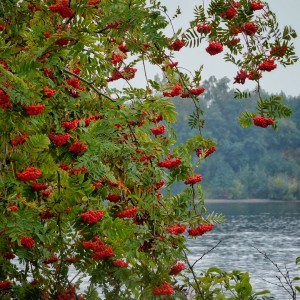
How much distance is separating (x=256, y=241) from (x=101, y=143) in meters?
→ 50.4

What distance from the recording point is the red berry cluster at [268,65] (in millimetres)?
5629

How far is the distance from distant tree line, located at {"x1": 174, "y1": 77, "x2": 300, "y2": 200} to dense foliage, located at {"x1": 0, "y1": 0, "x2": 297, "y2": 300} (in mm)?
91370

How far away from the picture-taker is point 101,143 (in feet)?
17.2

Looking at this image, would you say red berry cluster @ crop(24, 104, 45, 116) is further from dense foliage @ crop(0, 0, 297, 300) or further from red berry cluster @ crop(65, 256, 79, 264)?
red berry cluster @ crop(65, 256, 79, 264)

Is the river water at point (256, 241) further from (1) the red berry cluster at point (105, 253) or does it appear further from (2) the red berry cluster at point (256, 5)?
(2) the red berry cluster at point (256, 5)

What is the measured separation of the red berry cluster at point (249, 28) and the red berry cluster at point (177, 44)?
1.92 feet

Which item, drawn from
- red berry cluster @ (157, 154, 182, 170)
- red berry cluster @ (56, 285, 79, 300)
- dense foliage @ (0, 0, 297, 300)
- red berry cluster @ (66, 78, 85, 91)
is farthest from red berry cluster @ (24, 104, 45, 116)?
red berry cluster @ (56, 285, 79, 300)

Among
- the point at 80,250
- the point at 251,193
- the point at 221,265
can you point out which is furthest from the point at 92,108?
the point at 251,193

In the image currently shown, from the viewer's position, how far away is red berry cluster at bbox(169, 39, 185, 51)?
6121 millimetres

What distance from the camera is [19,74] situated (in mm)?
4820

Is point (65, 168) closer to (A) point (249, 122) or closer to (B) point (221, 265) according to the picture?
(A) point (249, 122)

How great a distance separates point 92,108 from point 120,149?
64cm

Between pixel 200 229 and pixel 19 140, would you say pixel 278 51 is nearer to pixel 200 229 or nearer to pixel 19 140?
pixel 200 229

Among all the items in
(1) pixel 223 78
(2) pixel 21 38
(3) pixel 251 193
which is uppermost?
(1) pixel 223 78
